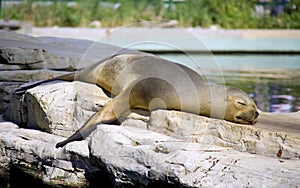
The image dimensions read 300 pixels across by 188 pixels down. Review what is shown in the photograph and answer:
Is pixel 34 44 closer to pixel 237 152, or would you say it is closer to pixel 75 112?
pixel 75 112

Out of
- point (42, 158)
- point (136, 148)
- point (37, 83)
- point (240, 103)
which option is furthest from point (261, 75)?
point (136, 148)

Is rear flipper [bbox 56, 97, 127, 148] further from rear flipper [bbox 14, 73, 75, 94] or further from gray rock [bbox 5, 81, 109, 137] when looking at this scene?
rear flipper [bbox 14, 73, 75, 94]

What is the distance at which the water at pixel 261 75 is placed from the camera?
28.4 feet

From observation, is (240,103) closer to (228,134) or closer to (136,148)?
(228,134)

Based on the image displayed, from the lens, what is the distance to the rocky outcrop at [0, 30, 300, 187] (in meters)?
3.83

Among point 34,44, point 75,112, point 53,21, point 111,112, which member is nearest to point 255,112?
point 111,112

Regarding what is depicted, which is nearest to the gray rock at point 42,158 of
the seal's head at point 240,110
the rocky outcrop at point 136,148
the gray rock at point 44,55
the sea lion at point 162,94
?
the rocky outcrop at point 136,148

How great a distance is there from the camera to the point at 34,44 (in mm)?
6602

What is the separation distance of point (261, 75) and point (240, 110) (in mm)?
6757

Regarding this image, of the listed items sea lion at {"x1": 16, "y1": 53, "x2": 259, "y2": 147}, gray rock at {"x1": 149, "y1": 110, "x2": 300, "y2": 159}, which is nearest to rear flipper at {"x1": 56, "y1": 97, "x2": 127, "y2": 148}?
sea lion at {"x1": 16, "y1": 53, "x2": 259, "y2": 147}

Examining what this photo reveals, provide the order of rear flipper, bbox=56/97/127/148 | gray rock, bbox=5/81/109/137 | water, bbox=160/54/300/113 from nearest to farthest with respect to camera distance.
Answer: rear flipper, bbox=56/97/127/148, gray rock, bbox=5/81/109/137, water, bbox=160/54/300/113

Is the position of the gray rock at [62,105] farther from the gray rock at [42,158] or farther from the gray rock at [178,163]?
the gray rock at [178,163]

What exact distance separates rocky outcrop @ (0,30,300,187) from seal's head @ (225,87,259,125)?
0.08 metres

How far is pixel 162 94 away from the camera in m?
4.75
